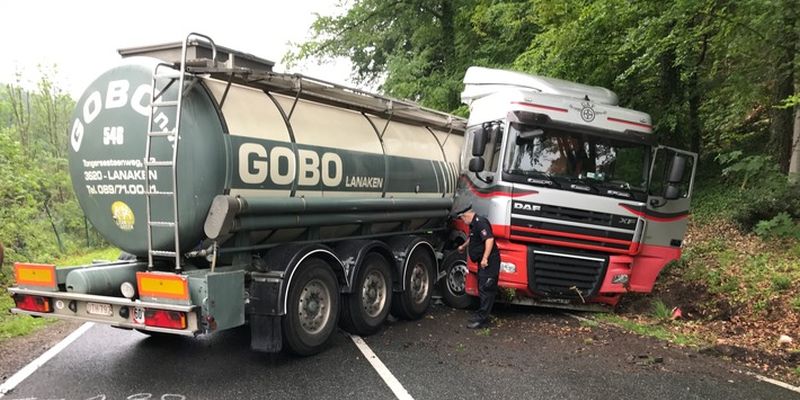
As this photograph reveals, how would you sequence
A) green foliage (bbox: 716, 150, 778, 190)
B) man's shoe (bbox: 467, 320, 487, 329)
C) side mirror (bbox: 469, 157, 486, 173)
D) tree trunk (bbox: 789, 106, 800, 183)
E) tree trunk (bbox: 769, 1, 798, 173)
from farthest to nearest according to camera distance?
1. tree trunk (bbox: 789, 106, 800, 183)
2. green foliage (bbox: 716, 150, 778, 190)
3. tree trunk (bbox: 769, 1, 798, 173)
4. side mirror (bbox: 469, 157, 486, 173)
5. man's shoe (bbox: 467, 320, 487, 329)

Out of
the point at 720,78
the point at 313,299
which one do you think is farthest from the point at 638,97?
the point at 313,299

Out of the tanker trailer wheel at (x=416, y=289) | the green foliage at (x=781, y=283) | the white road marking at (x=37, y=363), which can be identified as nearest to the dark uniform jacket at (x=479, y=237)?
the tanker trailer wheel at (x=416, y=289)

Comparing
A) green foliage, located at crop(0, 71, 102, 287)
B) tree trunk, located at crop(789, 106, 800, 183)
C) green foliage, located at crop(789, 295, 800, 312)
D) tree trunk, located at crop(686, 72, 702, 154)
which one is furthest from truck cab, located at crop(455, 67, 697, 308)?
green foliage, located at crop(0, 71, 102, 287)

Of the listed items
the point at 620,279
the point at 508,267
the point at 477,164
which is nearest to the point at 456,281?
the point at 508,267

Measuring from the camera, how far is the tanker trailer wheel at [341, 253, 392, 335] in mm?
6246

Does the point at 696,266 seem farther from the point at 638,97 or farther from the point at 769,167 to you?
the point at 638,97

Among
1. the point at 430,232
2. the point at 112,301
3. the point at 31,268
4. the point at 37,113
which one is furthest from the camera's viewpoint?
the point at 37,113

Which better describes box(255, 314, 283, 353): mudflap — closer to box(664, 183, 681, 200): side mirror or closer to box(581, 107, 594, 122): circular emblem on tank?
box(581, 107, 594, 122): circular emblem on tank

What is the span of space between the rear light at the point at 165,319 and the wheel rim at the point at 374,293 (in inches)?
98.6

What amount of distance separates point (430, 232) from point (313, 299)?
3.12m

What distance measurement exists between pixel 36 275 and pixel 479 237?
16.6 feet

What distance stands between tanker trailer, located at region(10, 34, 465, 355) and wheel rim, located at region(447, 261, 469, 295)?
7.76ft

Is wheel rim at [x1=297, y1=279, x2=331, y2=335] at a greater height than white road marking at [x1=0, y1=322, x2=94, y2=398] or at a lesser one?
greater

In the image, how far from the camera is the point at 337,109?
6371 millimetres
